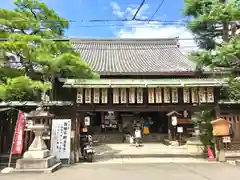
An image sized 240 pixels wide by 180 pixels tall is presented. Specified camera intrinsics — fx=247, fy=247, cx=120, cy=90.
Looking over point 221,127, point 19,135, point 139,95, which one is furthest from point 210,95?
point 19,135

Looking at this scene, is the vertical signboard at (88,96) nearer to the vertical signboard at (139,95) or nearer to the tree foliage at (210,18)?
the vertical signboard at (139,95)

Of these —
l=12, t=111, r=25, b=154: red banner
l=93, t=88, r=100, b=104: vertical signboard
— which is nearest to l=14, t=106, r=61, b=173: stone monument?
l=12, t=111, r=25, b=154: red banner

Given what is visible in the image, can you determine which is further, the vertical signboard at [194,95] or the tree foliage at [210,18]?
the vertical signboard at [194,95]

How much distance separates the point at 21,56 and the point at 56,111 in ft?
10.1

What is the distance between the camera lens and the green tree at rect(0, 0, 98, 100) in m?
10.7

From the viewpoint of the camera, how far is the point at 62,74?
1337cm

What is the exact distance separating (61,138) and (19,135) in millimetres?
1867

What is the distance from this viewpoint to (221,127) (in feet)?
38.1

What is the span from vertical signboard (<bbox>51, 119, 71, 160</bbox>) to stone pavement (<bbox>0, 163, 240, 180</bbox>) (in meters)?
1.07

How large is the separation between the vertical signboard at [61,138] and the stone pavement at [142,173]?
42.2 inches

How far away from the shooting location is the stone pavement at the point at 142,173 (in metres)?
8.45

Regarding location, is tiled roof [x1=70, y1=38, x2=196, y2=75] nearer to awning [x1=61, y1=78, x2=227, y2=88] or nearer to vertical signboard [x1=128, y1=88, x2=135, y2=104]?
vertical signboard [x1=128, y1=88, x2=135, y2=104]

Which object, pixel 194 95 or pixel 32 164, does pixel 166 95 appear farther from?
pixel 32 164

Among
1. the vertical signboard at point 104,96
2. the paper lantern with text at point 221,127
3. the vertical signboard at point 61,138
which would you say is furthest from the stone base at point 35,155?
the paper lantern with text at point 221,127
